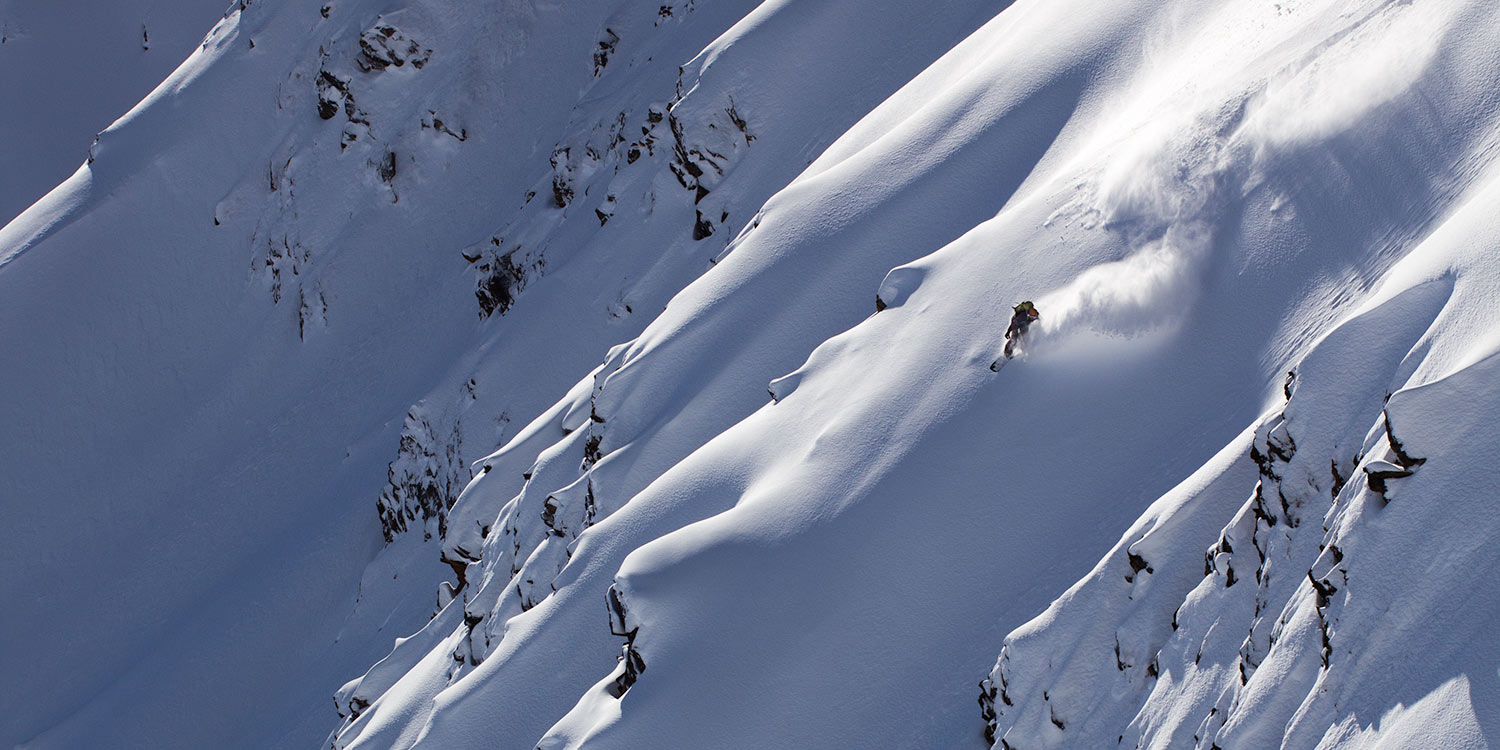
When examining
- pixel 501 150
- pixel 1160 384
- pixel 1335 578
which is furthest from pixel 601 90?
pixel 1335 578

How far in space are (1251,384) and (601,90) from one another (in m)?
29.1

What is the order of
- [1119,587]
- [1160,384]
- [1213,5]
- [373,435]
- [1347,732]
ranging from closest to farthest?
[1347,732], [1119,587], [1160,384], [1213,5], [373,435]

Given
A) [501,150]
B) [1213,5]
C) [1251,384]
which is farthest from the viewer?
[501,150]

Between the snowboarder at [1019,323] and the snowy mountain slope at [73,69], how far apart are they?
57.5m

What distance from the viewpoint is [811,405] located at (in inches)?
626

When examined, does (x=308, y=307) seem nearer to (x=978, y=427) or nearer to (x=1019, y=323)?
(x=978, y=427)

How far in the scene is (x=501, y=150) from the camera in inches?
1586

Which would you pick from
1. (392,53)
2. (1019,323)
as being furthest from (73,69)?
(1019,323)

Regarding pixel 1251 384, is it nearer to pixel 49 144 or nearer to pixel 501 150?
pixel 501 150

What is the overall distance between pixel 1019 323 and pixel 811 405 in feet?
11.3

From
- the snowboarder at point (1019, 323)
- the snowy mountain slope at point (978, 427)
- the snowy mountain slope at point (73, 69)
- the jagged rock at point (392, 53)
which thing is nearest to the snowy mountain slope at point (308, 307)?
the jagged rock at point (392, 53)

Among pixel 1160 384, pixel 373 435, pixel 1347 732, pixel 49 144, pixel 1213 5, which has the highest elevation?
pixel 49 144

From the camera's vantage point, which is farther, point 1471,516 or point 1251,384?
point 1251,384

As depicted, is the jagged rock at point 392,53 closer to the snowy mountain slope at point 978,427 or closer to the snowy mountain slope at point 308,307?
the snowy mountain slope at point 308,307
